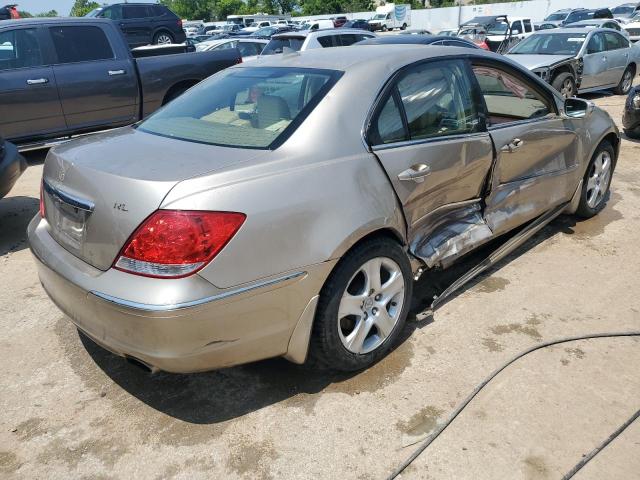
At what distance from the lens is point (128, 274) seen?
233 cm

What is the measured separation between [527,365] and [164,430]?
1.88 m

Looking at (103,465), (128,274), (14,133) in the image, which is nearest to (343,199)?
(128,274)

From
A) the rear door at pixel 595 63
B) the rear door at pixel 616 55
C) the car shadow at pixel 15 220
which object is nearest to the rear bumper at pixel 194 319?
the car shadow at pixel 15 220

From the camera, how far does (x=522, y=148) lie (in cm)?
382

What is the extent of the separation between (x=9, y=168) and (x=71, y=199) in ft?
9.37

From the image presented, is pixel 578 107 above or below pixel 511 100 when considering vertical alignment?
below

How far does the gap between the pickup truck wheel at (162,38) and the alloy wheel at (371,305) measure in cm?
1776

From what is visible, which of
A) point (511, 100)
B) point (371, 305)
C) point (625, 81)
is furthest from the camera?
point (625, 81)

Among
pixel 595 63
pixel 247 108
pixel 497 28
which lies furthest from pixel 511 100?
pixel 497 28

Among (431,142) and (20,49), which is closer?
(431,142)

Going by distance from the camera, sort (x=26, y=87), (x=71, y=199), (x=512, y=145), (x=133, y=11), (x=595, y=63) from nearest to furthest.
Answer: (x=71, y=199)
(x=512, y=145)
(x=26, y=87)
(x=595, y=63)
(x=133, y=11)

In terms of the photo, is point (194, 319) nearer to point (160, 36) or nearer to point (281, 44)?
point (281, 44)

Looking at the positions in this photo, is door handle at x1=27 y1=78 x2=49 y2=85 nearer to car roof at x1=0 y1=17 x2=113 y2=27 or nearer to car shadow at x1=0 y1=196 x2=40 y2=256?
car roof at x1=0 y1=17 x2=113 y2=27

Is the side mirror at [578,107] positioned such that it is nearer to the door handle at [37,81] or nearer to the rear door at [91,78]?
the rear door at [91,78]
